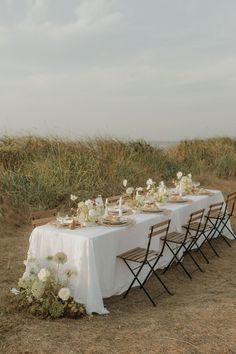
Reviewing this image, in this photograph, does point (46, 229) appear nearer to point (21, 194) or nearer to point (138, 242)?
point (138, 242)

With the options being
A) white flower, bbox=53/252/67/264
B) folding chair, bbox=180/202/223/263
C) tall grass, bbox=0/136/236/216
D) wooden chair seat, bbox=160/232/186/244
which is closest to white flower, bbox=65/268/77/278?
white flower, bbox=53/252/67/264

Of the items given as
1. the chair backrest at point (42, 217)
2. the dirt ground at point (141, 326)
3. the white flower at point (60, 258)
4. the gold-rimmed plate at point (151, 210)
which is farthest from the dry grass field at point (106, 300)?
the gold-rimmed plate at point (151, 210)

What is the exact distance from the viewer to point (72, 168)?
11.6 m

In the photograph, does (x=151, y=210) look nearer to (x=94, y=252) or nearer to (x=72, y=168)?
(x=94, y=252)

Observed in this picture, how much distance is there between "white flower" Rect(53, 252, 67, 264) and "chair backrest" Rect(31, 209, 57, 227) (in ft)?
4.42

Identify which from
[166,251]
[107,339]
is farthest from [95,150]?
[107,339]

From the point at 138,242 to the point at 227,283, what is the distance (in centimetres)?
140

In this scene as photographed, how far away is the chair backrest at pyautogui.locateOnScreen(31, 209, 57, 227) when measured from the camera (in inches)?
233

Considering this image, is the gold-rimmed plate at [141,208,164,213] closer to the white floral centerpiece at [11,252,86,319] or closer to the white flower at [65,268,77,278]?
the white floral centerpiece at [11,252,86,319]

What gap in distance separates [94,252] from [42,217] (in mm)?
1875

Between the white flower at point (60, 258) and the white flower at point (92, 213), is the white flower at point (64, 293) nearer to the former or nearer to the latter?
the white flower at point (60, 258)

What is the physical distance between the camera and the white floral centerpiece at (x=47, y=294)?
177 inches

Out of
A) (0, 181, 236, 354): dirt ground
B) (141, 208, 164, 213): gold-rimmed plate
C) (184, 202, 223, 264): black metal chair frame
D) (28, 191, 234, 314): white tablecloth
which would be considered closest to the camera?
(0, 181, 236, 354): dirt ground

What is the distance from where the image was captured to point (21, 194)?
10164 millimetres
